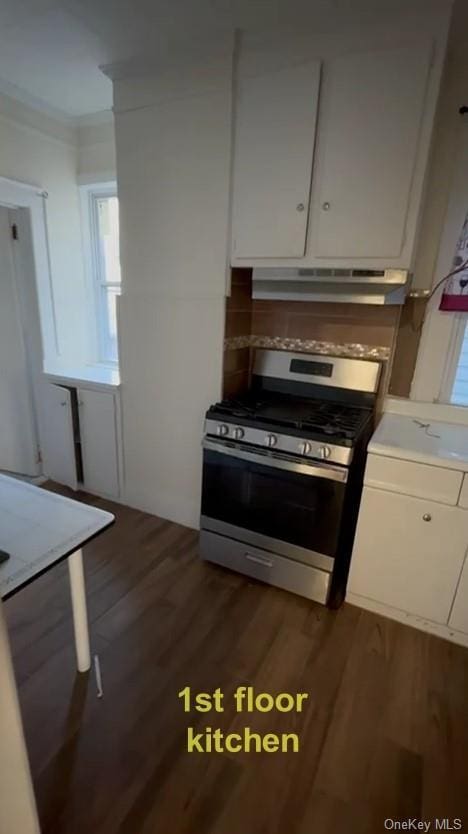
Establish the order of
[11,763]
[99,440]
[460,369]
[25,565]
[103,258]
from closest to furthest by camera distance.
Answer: [11,763]
[25,565]
[460,369]
[99,440]
[103,258]

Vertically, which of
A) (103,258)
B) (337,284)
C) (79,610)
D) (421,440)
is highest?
(103,258)

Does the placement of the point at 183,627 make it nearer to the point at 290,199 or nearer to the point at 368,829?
the point at 368,829

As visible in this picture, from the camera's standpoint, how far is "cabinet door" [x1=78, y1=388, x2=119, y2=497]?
8.53ft

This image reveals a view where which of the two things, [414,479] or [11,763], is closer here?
[11,763]

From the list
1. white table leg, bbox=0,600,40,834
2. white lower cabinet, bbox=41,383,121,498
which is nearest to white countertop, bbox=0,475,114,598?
white table leg, bbox=0,600,40,834

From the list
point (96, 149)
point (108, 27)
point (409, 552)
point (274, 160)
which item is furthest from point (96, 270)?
point (409, 552)

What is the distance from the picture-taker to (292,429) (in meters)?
1.79

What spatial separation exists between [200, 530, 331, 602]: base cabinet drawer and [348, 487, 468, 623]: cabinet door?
0.67 ft

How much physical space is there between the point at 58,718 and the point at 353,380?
1899 mm

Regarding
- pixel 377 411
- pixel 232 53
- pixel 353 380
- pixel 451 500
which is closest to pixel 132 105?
pixel 232 53

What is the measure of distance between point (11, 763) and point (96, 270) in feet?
9.84

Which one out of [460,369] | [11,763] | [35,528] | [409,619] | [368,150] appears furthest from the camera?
[460,369]

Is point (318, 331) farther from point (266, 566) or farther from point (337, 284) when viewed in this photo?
point (266, 566)

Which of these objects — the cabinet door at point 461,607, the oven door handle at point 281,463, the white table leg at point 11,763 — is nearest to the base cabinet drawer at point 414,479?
the oven door handle at point 281,463
